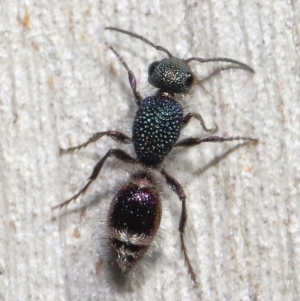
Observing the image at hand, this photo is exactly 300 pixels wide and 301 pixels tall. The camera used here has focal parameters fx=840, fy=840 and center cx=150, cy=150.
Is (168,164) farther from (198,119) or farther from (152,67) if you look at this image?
(152,67)

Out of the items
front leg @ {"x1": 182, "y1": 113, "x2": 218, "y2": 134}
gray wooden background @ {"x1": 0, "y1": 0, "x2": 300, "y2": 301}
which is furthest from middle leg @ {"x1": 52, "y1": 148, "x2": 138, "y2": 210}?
front leg @ {"x1": 182, "y1": 113, "x2": 218, "y2": 134}

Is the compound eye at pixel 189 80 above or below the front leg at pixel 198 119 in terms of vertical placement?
above

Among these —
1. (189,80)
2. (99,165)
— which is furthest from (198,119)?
(99,165)

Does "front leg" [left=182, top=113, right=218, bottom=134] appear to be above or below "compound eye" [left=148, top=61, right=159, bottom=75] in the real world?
below

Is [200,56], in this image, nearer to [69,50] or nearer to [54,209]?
[69,50]

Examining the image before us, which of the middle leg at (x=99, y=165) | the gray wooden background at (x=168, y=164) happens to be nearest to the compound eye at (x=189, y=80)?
the gray wooden background at (x=168, y=164)

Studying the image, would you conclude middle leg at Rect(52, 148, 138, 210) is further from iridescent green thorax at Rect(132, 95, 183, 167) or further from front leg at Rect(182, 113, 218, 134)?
front leg at Rect(182, 113, 218, 134)

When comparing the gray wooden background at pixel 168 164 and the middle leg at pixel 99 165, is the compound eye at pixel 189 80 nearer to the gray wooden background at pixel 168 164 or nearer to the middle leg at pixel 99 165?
the gray wooden background at pixel 168 164

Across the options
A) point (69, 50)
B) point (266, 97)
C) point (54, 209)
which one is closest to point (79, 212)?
point (54, 209)
